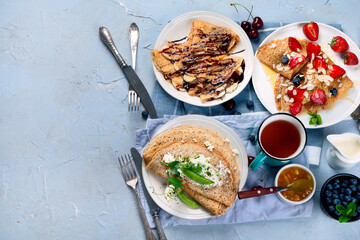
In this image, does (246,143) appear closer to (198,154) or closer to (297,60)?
(198,154)

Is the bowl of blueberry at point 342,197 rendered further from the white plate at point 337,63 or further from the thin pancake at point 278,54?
the thin pancake at point 278,54

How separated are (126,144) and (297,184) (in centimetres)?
148

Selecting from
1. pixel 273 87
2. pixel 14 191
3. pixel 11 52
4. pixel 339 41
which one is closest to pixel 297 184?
pixel 273 87

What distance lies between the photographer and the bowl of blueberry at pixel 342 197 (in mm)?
2584

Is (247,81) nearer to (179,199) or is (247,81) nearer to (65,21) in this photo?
(179,199)

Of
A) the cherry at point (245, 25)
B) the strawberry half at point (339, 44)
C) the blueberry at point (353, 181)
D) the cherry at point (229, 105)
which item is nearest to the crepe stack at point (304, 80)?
the strawberry half at point (339, 44)

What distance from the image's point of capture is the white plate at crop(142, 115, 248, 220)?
2627 millimetres

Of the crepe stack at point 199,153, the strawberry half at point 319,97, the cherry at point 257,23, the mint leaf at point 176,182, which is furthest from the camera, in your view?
the cherry at point 257,23

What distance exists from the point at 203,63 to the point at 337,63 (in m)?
1.18

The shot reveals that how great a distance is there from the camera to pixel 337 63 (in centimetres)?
292

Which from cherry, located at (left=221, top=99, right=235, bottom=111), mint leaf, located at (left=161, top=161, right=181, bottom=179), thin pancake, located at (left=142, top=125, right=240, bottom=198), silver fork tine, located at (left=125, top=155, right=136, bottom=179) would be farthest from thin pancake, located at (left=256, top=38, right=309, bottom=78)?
silver fork tine, located at (left=125, top=155, right=136, bottom=179)

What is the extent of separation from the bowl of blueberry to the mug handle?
0.58m

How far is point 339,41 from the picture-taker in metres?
2.87

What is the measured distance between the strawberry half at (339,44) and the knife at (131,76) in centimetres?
166
